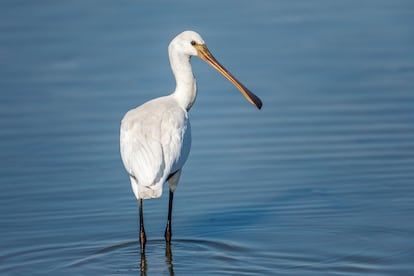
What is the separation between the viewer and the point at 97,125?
46.2 feet

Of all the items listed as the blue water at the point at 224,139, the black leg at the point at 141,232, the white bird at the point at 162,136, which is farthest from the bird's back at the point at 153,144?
the blue water at the point at 224,139

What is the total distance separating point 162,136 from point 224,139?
303 centimetres

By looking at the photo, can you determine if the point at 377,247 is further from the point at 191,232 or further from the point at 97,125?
the point at 97,125

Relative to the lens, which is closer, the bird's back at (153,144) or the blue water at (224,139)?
the bird's back at (153,144)

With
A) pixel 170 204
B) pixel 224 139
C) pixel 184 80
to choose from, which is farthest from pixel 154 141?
pixel 224 139

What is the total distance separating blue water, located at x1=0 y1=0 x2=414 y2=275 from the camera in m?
10.6

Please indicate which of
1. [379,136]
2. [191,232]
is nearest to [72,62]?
[379,136]

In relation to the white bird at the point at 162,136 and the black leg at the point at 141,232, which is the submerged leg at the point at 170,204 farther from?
the black leg at the point at 141,232

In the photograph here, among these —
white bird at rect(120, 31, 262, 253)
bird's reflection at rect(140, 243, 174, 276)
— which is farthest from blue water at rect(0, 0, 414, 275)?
white bird at rect(120, 31, 262, 253)

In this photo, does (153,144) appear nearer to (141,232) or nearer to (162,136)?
(162,136)

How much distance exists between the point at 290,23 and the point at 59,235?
7.12 meters

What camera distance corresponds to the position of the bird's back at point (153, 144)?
10195mm

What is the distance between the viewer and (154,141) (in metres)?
10.5

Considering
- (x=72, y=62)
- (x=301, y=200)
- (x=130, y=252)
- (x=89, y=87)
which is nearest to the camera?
(x=130, y=252)
